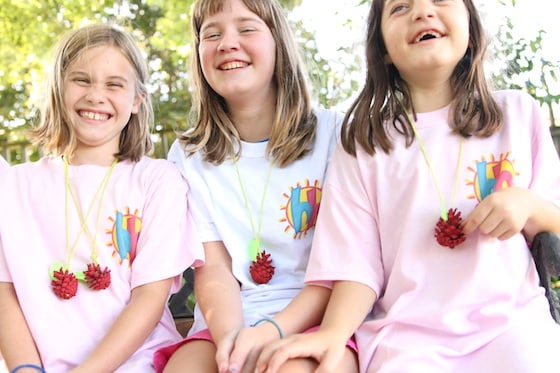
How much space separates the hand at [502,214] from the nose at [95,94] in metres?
1.23

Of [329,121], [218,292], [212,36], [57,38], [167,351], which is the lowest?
[167,351]

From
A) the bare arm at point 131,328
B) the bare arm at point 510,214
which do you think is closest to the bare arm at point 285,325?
the bare arm at point 131,328

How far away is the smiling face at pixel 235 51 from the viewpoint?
2.31m

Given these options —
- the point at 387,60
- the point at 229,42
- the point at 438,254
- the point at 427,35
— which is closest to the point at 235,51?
Result: the point at 229,42

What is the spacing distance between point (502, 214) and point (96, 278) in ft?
3.87

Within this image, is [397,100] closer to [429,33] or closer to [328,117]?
[429,33]

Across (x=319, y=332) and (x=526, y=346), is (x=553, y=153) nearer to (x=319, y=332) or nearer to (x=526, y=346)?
(x=526, y=346)

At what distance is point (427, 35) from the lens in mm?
1964

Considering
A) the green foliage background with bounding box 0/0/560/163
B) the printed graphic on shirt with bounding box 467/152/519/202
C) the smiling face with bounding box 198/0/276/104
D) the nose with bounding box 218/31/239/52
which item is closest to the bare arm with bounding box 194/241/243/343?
the smiling face with bounding box 198/0/276/104

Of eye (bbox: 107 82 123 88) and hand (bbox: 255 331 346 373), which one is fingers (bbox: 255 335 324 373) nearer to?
hand (bbox: 255 331 346 373)

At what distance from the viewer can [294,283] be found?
2150mm

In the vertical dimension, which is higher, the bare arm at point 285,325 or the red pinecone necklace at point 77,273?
the red pinecone necklace at point 77,273

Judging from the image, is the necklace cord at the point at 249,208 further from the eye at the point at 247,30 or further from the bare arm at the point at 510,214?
the bare arm at the point at 510,214

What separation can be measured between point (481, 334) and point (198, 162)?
3.60 feet
